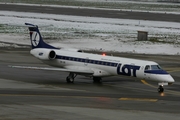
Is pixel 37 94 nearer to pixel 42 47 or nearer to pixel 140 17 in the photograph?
pixel 42 47

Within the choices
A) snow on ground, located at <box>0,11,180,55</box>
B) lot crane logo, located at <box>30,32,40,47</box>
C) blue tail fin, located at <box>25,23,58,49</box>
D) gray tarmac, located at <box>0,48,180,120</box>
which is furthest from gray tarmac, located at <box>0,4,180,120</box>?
snow on ground, located at <box>0,11,180,55</box>

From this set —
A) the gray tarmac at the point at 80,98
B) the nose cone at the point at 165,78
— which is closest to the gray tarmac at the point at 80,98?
the gray tarmac at the point at 80,98

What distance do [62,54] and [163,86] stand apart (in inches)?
303

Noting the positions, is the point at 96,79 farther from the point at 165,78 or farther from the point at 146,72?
the point at 165,78

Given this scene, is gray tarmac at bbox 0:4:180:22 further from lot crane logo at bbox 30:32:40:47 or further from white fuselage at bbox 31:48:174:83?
white fuselage at bbox 31:48:174:83

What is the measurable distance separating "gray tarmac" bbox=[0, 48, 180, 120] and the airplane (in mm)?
899

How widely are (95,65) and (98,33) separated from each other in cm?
3693

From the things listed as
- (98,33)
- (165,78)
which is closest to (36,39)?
(165,78)

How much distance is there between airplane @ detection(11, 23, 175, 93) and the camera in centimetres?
3697

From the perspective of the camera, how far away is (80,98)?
34.0 metres

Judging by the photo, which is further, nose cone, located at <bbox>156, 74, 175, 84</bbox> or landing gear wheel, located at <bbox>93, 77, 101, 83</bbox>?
landing gear wheel, located at <bbox>93, 77, 101, 83</bbox>

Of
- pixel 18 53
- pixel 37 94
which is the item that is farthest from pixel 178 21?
pixel 37 94

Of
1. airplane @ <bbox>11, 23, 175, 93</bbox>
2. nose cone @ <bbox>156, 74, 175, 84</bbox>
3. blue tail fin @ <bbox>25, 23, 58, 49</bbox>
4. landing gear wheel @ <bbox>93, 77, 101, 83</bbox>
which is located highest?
blue tail fin @ <bbox>25, 23, 58, 49</bbox>

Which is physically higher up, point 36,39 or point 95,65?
point 36,39
